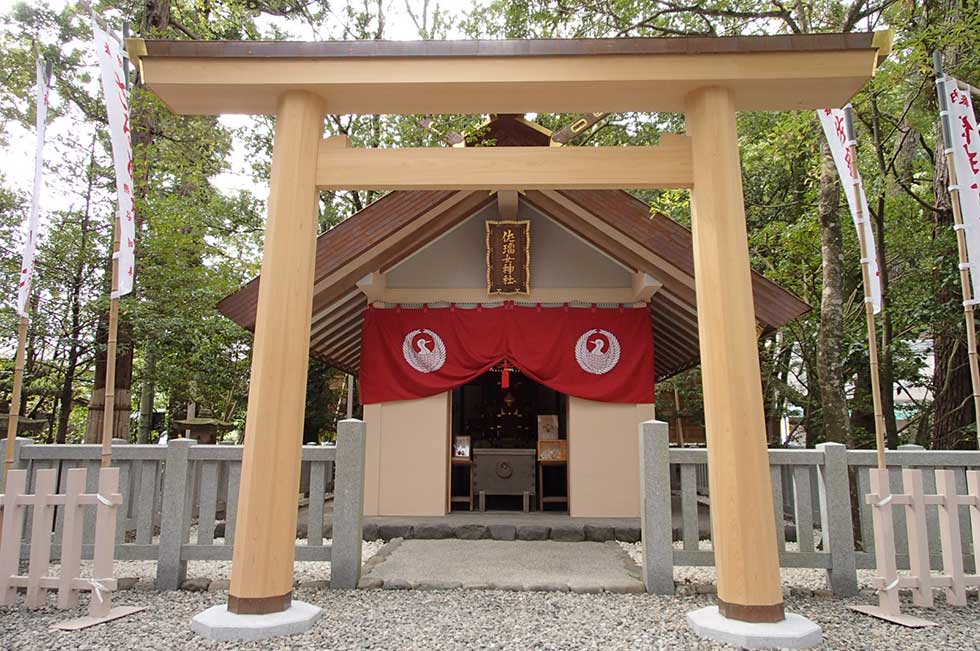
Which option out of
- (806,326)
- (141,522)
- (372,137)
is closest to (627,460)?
(141,522)

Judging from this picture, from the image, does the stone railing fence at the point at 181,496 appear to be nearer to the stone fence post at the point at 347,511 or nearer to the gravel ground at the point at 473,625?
the stone fence post at the point at 347,511

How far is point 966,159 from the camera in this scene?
171 inches

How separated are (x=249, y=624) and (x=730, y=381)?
126 inches

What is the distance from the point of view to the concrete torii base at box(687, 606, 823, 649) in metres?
3.30

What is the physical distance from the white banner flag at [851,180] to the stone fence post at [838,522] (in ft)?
4.01

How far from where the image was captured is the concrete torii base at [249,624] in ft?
11.1

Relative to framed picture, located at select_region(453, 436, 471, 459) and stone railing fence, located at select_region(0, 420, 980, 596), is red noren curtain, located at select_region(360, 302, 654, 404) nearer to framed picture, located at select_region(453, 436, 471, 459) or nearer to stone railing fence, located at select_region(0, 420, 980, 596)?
framed picture, located at select_region(453, 436, 471, 459)

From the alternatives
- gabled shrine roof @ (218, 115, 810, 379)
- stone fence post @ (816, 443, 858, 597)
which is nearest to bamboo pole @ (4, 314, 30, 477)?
gabled shrine roof @ (218, 115, 810, 379)

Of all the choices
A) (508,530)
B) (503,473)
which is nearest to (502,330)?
(503,473)

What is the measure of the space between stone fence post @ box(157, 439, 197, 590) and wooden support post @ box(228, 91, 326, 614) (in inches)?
50.2

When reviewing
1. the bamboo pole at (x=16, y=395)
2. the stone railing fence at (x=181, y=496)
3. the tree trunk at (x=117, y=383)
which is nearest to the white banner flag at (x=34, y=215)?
the bamboo pole at (x=16, y=395)

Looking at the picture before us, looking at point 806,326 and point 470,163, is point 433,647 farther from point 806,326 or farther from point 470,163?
point 806,326

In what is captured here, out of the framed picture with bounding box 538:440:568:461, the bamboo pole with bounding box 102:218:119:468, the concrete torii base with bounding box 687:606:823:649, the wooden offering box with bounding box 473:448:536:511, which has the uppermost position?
the bamboo pole with bounding box 102:218:119:468

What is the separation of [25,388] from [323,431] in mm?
6266
